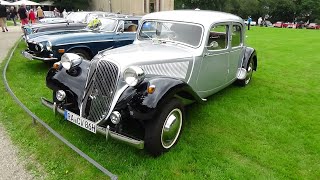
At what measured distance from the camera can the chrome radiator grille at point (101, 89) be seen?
11.9ft

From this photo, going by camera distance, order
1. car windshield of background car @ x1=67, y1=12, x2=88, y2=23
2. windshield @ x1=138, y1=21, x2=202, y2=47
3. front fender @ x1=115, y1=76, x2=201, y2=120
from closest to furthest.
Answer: front fender @ x1=115, y1=76, x2=201, y2=120
windshield @ x1=138, y1=21, x2=202, y2=47
car windshield of background car @ x1=67, y1=12, x2=88, y2=23

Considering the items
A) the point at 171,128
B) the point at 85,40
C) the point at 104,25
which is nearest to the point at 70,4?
the point at 104,25

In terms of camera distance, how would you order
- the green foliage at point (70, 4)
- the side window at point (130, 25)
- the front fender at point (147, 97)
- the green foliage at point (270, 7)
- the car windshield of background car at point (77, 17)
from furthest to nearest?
the green foliage at point (270, 7)
the green foliage at point (70, 4)
the car windshield of background car at point (77, 17)
the side window at point (130, 25)
the front fender at point (147, 97)

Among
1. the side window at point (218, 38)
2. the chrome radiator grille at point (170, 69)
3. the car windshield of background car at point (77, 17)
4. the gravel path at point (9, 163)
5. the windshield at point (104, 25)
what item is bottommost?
the gravel path at point (9, 163)

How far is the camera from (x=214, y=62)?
5.12m

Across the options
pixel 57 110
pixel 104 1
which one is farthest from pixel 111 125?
pixel 104 1

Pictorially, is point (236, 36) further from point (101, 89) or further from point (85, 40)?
point (85, 40)

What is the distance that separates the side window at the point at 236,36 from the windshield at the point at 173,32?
4.02 ft

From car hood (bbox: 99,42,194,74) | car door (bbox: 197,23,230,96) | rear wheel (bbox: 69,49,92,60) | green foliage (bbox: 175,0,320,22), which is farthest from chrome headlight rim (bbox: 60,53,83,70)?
green foliage (bbox: 175,0,320,22)

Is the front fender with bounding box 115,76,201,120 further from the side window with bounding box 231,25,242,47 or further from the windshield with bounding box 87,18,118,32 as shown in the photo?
the windshield with bounding box 87,18,118,32

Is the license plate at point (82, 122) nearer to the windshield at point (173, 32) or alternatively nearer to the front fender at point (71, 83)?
the front fender at point (71, 83)

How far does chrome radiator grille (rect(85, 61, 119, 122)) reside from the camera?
364 centimetres

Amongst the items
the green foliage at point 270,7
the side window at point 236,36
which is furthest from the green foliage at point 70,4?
the side window at point 236,36

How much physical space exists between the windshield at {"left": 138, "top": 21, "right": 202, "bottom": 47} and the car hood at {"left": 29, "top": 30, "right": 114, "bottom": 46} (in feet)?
9.59
